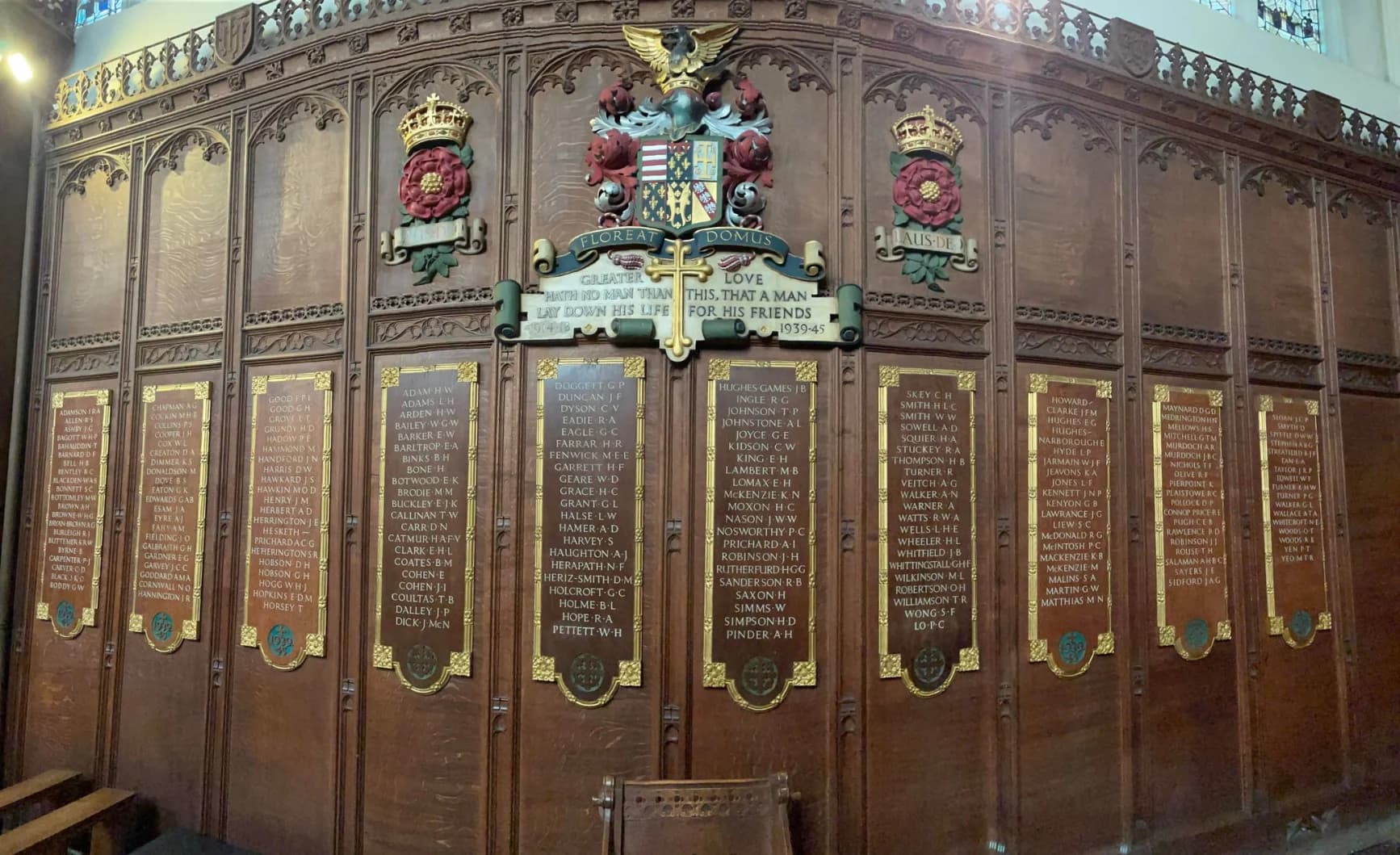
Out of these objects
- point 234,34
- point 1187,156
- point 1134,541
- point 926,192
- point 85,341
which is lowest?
point 1134,541

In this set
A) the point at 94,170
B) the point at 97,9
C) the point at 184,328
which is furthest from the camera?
the point at 97,9

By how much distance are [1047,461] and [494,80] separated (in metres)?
5.63

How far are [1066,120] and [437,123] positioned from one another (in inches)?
217

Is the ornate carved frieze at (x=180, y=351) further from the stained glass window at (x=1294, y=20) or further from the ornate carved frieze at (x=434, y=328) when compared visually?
the stained glass window at (x=1294, y=20)

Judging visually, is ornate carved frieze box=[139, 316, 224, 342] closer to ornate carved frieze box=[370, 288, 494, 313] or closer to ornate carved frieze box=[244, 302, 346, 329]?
Answer: ornate carved frieze box=[244, 302, 346, 329]

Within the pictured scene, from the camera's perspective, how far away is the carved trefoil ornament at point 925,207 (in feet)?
18.1

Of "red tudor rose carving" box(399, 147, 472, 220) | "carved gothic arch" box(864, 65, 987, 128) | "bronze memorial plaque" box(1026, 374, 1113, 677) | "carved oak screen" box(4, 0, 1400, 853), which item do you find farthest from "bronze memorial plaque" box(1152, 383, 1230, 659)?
"red tudor rose carving" box(399, 147, 472, 220)

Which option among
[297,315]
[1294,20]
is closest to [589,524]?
[297,315]

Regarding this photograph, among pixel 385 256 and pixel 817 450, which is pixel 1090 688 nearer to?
pixel 817 450

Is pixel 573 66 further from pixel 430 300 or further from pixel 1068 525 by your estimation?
pixel 1068 525

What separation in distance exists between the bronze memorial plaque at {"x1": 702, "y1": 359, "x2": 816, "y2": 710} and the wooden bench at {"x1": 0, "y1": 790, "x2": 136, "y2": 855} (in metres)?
5.20

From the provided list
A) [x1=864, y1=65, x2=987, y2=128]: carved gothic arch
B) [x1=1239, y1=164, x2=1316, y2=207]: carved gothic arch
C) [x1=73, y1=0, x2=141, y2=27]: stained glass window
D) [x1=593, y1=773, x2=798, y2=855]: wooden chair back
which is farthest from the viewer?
[x1=73, y1=0, x2=141, y2=27]: stained glass window

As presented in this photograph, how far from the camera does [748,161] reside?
17.5 ft

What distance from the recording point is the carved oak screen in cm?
516
